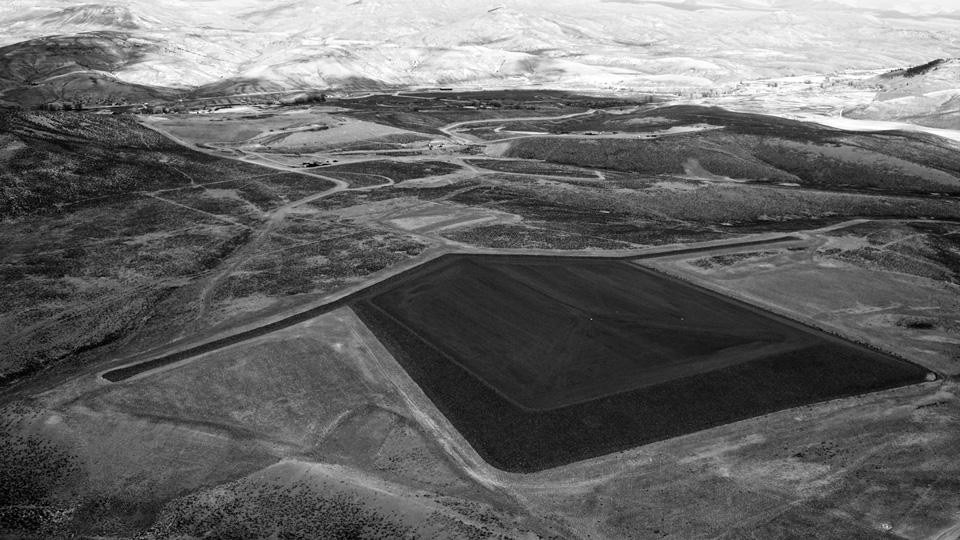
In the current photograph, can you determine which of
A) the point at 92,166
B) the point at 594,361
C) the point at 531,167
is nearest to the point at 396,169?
the point at 531,167

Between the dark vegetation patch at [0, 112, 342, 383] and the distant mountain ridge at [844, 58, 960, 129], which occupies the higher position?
the distant mountain ridge at [844, 58, 960, 129]

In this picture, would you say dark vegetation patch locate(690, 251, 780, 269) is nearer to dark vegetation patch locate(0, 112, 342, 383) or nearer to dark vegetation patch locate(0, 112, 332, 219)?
dark vegetation patch locate(0, 112, 342, 383)

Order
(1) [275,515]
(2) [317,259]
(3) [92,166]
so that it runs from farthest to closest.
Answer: (3) [92,166] < (2) [317,259] < (1) [275,515]

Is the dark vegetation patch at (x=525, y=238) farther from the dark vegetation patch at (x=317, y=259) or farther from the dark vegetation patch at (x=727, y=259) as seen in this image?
the dark vegetation patch at (x=727, y=259)

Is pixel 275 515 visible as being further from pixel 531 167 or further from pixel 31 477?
pixel 531 167

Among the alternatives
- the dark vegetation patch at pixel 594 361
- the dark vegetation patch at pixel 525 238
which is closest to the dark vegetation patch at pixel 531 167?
the dark vegetation patch at pixel 525 238

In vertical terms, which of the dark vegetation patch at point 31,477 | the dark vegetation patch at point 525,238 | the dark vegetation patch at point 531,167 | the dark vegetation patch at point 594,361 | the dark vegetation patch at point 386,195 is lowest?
the dark vegetation patch at point 31,477

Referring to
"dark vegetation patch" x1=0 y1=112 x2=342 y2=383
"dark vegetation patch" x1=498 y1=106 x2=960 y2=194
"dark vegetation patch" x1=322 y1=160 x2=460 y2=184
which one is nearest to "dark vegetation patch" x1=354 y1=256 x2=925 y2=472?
"dark vegetation patch" x1=0 y1=112 x2=342 y2=383

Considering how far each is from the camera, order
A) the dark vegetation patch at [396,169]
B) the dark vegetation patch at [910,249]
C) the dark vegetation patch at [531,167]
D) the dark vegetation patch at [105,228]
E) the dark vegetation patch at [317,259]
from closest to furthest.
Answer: the dark vegetation patch at [105,228]
the dark vegetation patch at [317,259]
the dark vegetation patch at [910,249]
the dark vegetation patch at [396,169]
the dark vegetation patch at [531,167]
